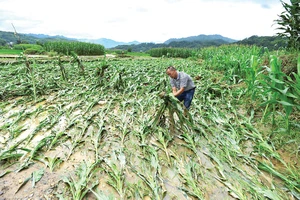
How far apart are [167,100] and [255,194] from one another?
1769 mm

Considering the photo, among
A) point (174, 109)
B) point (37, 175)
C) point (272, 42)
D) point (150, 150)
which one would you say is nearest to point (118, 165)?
point (150, 150)

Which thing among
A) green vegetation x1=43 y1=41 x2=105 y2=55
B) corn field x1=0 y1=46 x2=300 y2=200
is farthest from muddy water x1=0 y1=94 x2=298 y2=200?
green vegetation x1=43 y1=41 x2=105 y2=55

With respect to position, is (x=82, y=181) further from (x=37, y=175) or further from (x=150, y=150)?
(x=150, y=150)

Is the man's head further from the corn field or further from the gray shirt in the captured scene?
the corn field

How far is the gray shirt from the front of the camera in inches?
156

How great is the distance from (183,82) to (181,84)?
6cm

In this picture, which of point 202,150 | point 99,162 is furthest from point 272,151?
point 99,162

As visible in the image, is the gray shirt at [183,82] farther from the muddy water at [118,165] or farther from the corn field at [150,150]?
the muddy water at [118,165]

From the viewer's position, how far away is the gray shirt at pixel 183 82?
3.97 m

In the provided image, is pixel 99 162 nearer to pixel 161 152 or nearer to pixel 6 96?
pixel 161 152

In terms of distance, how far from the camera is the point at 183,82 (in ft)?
13.0

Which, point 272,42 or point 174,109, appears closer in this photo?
point 174,109

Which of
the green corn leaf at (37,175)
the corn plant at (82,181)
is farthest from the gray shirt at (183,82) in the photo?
the green corn leaf at (37,175)

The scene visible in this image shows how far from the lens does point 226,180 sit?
2266mm
